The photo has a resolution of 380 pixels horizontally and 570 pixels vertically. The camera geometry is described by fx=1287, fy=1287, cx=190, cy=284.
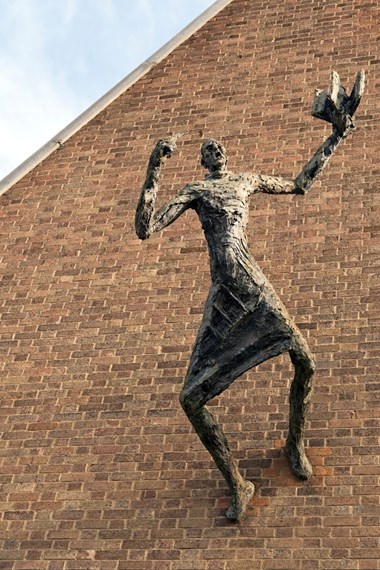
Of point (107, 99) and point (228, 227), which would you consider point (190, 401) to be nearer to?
point (228, 227)

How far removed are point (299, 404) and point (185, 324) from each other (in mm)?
1796

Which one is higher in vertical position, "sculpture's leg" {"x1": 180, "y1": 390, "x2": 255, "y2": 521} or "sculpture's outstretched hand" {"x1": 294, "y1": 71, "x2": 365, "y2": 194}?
"sculpture's outstretched hand" {"x1": 294, "y1": 71, "x2": 365, "y2": 194}

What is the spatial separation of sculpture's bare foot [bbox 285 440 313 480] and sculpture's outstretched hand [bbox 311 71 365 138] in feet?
6.92

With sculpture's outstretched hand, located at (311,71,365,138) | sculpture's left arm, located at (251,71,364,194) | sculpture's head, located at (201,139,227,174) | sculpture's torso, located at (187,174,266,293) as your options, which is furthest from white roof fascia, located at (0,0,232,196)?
sculpture's outstretched hand, located at (311,71,365,138)

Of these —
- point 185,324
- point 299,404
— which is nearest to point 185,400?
point 299,404

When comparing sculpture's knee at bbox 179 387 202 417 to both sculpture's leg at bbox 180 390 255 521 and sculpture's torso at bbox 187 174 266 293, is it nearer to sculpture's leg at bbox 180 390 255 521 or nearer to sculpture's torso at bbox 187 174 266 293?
sculpture's leg at bbox 180 390 255 521

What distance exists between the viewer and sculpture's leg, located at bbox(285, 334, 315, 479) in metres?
8.08

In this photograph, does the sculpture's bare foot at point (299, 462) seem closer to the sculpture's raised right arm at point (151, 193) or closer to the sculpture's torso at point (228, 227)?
the sculpture's torso at point (228, 227)

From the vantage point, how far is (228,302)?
26.1ft

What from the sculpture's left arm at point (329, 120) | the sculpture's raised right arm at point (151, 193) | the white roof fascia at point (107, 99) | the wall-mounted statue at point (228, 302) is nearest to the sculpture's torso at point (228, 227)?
the wall-mounted statue at point (228, 302)

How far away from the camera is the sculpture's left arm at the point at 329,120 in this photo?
8234 mm

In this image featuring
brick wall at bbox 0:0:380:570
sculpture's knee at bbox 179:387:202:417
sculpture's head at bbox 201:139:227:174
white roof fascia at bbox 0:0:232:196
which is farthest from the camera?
white roof fascia at bbox 0:0:232:196

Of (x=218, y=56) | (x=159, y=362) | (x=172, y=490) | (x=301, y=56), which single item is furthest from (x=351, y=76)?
(x=172, y=490)

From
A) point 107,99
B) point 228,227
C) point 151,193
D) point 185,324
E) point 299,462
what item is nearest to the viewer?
point 151,193
